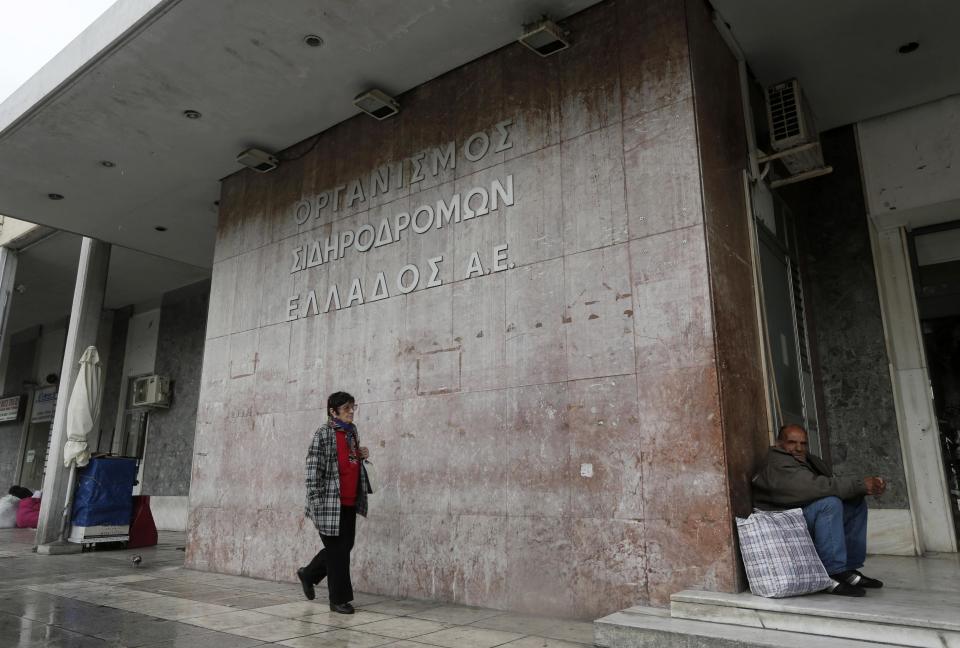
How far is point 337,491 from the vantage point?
4.76 meters

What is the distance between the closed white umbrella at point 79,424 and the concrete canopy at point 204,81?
8.09ft

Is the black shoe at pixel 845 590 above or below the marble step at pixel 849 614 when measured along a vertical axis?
above

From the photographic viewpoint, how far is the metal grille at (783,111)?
5.53 m

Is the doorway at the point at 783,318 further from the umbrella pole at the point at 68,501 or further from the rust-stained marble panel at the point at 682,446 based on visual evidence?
the umbrella pole at the point at 68,501

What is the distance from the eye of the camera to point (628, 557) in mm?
4367

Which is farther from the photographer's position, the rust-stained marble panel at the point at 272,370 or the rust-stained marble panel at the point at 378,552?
the rust-stained marble panel at the point at 272,370

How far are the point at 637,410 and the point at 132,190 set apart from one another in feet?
23.8

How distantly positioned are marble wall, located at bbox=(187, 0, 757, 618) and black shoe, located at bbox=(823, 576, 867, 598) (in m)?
0.52

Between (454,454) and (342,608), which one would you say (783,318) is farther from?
(342,608)

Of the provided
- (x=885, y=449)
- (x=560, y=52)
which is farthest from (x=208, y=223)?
(x=885, y=449)

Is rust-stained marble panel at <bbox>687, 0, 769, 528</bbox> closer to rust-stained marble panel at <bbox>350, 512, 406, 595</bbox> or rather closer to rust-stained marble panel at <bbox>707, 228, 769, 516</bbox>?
rust-stained marble panel at <bbox>707, 228, 769, 516</bbox>

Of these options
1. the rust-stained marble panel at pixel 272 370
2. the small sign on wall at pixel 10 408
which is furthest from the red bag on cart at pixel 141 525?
the small sign on wall at pixel 10 408

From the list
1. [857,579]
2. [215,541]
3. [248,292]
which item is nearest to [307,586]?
[215,541]

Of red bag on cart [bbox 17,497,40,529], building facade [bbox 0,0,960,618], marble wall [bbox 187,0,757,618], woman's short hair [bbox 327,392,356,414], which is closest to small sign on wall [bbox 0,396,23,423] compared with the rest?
red bag on cart [bbox 17,497,40,529]
